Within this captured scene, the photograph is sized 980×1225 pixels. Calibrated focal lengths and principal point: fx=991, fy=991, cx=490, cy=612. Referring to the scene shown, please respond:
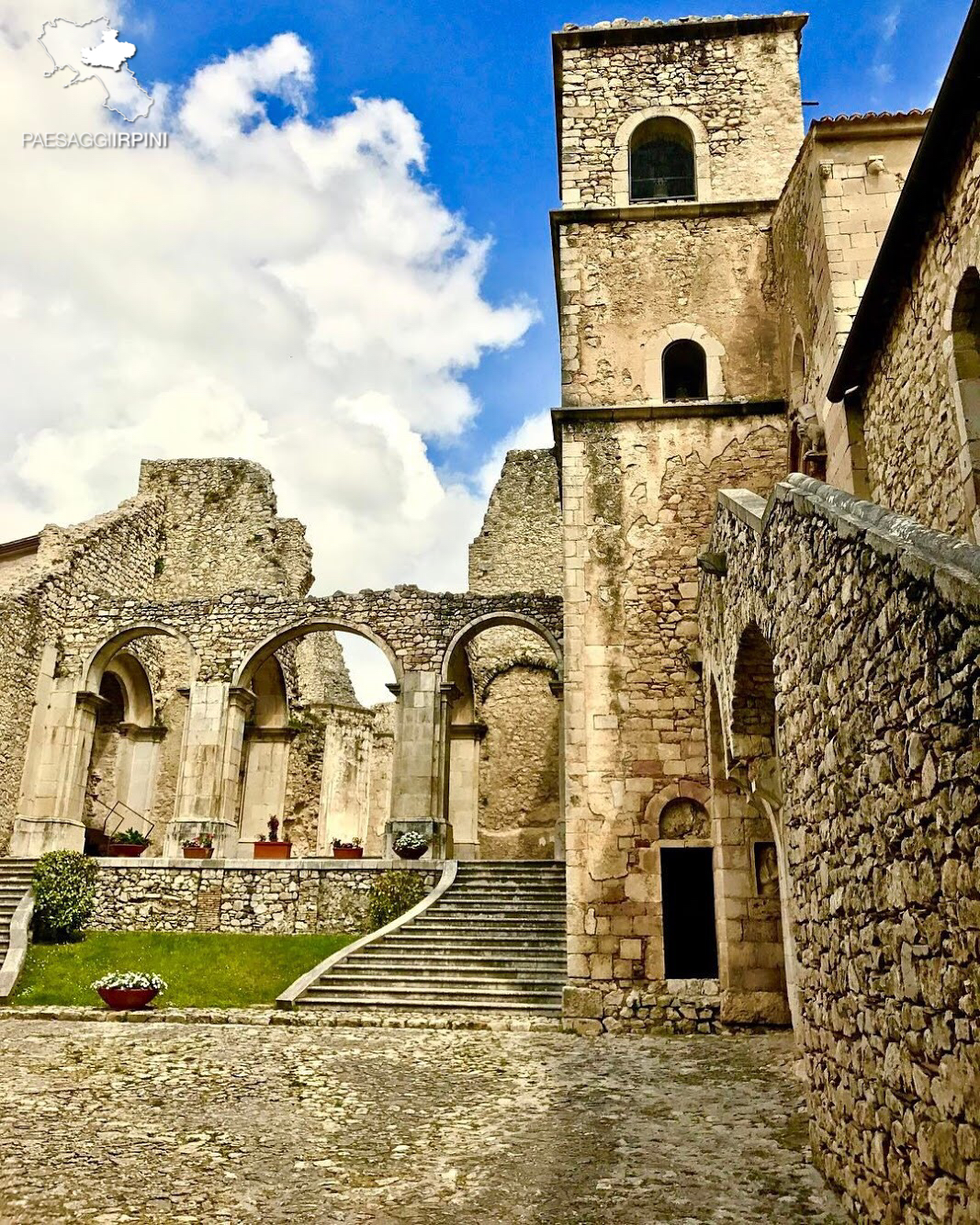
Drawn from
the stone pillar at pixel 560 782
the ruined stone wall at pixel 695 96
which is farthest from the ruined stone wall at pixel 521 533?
the ruined stone wall at pixel 695 96

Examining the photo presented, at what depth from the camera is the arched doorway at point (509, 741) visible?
836 inches

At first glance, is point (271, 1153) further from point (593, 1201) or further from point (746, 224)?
point (746, 224)

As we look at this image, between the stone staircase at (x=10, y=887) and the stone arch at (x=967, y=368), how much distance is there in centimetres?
1320

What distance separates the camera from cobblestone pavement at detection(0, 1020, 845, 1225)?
15.4ft

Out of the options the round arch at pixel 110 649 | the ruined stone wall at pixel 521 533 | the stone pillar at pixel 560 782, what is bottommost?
the stone pillar at pixel 560 782

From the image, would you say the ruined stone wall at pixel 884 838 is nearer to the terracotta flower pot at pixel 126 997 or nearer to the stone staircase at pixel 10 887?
the terracotta flower pot at pixel 126 997

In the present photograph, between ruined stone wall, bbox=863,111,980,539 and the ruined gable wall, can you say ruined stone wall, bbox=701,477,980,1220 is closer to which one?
ruined stone wall, bbox=863,111,980,539

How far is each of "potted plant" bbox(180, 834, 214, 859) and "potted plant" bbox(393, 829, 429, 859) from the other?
3.65 metres

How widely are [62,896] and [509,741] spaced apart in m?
11.2

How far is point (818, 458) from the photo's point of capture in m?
10.3

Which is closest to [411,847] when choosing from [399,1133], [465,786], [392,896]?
[392,896]

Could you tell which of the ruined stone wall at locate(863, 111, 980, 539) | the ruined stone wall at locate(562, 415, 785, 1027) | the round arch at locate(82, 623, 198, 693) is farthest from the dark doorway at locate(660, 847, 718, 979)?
the round arch at locate(82, 623, 198, 693)

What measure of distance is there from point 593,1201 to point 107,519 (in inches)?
888

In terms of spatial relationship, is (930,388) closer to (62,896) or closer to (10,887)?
(62,896)
